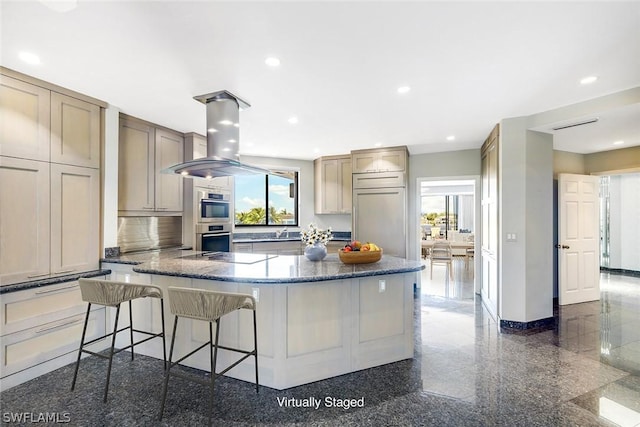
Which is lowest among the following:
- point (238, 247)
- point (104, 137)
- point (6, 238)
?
point (238, 247)

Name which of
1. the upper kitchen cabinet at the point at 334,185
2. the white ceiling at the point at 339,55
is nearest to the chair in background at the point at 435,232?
the upper kitchen cabinet at the point at 334,185

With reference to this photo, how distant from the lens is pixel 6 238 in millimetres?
2553

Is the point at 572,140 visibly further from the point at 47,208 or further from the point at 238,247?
the point at 47,208

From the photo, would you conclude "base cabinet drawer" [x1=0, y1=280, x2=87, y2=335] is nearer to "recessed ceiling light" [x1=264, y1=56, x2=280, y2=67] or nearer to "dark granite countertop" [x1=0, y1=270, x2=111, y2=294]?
"dark granite countertop" [x1=0, y1=270, x2=111, y2=294]

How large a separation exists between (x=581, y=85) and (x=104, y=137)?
15.9ft

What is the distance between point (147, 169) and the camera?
3982 mm

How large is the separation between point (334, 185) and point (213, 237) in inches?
100.0

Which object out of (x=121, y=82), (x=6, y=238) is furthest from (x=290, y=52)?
(x=6, y=238)

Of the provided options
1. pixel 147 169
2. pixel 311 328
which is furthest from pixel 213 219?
pixel 311 328

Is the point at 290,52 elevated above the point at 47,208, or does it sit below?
above

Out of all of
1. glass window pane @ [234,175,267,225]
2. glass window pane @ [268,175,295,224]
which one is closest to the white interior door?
glass window pane @ [268,175,295,224]

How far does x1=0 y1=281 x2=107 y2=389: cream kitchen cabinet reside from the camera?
2.47m

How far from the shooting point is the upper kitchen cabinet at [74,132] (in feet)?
9.50

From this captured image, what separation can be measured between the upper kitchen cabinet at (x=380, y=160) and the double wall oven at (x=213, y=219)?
7.84 ft
